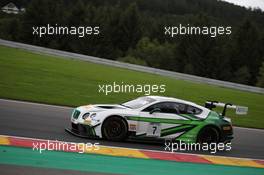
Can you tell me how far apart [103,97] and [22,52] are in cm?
328

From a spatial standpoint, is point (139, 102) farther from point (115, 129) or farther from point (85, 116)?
point (85, 116)

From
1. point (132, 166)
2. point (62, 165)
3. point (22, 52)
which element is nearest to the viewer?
point (62, 165)

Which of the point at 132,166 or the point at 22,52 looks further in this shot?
the point at 22,52

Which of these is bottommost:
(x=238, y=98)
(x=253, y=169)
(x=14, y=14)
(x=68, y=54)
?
(x=253, y=169)

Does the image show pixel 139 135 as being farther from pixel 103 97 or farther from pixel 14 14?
Result: pixel 14 14

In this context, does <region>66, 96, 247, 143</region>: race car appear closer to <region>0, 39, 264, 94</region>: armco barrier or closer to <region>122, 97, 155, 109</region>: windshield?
<region>122, 97, 155, 109</region>: windshield

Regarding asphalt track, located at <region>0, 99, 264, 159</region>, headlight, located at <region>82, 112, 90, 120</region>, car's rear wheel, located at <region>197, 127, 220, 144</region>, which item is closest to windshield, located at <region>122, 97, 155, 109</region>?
asphalt track, located at <region>0, 99, 264, 159</region>

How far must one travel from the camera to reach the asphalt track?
9984 mm

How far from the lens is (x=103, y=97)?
13250mm

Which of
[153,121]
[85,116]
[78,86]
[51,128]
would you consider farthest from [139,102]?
[78,86]

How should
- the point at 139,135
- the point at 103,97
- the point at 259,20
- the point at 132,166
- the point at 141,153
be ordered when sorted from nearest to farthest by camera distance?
the point at 132,166 → the point at 141,153 → the point at 139,135 → the point at 103,97 → the point at 259,20

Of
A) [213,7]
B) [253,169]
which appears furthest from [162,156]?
[213,7]

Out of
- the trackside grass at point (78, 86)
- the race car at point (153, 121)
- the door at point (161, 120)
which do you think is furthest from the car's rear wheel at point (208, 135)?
the trackside grass at point (78, 86)

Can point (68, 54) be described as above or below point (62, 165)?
above
